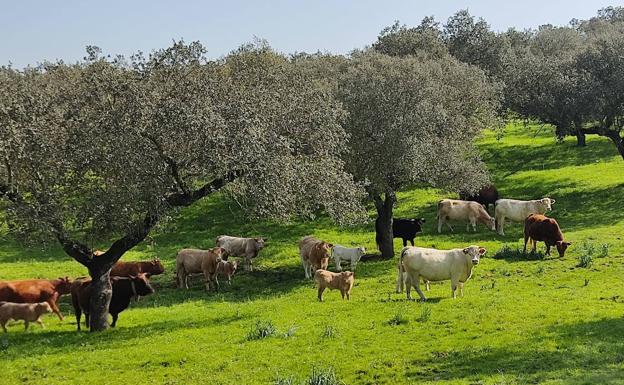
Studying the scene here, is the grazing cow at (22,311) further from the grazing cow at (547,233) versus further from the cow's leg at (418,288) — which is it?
the grazing cow at (547,233)

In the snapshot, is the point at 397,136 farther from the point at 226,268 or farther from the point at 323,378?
the point at 323,378

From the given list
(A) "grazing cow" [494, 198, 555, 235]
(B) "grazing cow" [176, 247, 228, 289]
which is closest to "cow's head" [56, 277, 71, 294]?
(B) "grazing cow" [176, 247, 228, 289]

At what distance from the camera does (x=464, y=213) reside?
33031mm

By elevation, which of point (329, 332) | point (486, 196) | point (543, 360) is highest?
point (486, 196)

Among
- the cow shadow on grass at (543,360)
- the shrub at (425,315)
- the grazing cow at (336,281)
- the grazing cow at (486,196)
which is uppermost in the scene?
the grazing cow at (486,196)

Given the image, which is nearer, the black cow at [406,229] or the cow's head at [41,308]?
the cow's head at [41,308]

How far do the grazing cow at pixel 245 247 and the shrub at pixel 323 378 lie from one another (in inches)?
584

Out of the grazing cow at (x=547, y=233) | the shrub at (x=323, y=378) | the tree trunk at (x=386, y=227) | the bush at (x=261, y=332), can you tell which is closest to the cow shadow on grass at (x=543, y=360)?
the shrub at (x=323, y=378)

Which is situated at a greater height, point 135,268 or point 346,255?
point 135,268

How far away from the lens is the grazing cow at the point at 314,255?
990 inches

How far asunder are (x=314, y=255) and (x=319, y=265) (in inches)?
17.6

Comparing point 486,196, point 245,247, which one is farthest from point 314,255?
point 486,196

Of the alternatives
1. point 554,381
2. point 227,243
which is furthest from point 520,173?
point 554,381

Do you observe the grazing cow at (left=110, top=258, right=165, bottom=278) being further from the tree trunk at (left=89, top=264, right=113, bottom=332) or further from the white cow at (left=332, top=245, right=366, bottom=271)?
the white cow at (left=332, top=245, right=366, bottom=271)
